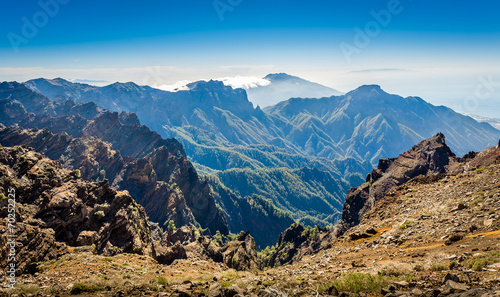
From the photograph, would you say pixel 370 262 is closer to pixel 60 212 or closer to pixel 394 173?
pixel 60 212

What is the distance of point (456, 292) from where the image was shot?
1124 centimetres

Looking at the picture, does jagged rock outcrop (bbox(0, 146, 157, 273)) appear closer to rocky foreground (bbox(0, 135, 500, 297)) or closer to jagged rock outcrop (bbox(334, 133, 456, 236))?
rocky foreground (bbox(0, 135, 500, 297))

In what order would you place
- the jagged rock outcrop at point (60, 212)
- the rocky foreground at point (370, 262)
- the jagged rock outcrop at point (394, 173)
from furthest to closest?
the jagged rock outcrop at point (394, 173) → the jagged rock outcrop at point (60, 212) → the rocky foreground at point (370, 262)

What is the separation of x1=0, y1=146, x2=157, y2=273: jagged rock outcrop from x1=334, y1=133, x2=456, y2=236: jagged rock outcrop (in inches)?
2178

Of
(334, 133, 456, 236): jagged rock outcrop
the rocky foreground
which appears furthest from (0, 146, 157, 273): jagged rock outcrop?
(334, 133, 456, 236): jagged rock outcrop

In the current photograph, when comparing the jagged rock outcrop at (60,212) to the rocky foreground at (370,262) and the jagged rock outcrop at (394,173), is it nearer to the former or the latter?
the rocky foreground at (370,262)

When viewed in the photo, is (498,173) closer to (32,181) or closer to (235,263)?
(235,263)

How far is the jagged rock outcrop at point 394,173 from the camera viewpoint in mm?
75875

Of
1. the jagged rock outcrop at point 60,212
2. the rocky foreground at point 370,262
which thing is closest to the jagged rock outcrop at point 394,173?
the rocky foreground at point 370,262

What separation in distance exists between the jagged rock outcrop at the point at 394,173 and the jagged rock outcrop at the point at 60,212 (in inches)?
2178

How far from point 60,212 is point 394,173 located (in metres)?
78.5

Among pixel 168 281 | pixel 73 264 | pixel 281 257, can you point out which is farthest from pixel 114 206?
pixel 281 257

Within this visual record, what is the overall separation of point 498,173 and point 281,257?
8217 cm

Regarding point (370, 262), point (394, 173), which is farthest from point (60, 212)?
point (394, 173)
